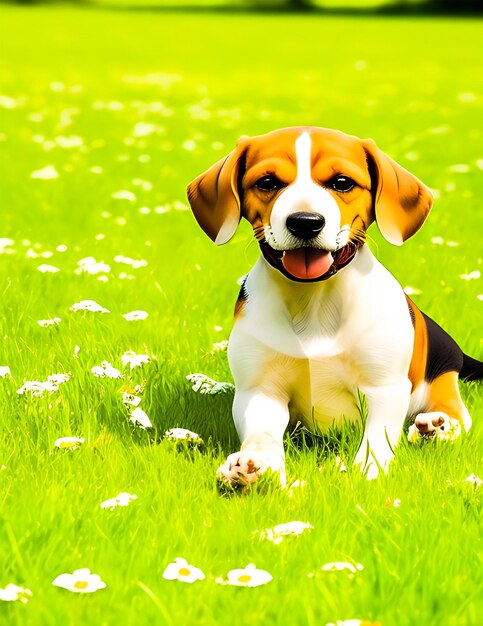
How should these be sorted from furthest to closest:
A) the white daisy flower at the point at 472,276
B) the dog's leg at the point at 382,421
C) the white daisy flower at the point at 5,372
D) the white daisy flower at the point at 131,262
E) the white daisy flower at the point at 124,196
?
the white daisy flower at the point at 124,196 < the white daisy flower at the point at 131,262 < the white daisy flower at the point at 472,276 < the white daisy flower at the point at 5,372 < the dog's leg at the point at 382,421

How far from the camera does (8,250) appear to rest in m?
6.91

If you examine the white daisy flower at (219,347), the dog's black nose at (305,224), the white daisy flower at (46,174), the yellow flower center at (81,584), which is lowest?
the white daisy flower at (219,347)

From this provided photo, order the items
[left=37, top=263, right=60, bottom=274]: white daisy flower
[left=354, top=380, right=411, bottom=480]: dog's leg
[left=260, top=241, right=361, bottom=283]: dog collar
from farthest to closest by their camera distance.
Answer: [left=37, top=263, right=60, bottom=274]: white daisy flower < [left=354, top=380, right=411, bottom=480]: dog's leg < [left=260, top=241, right=361, bottom=283]: dog collar

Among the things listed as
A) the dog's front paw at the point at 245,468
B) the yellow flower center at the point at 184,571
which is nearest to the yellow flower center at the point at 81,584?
the yellow flower center at the point at 184,571

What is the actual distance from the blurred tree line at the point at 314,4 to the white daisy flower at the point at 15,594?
172 ft

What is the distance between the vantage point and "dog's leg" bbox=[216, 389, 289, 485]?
11.5 feet

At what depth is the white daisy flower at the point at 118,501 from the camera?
130 inches

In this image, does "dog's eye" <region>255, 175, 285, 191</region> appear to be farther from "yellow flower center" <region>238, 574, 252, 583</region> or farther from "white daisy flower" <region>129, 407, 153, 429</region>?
"yellow flower center" <region>238, 574, 252, 583</region>

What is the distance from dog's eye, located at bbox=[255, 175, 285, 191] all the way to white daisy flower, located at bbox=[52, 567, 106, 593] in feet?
4.98

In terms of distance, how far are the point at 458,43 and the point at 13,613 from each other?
107 feet

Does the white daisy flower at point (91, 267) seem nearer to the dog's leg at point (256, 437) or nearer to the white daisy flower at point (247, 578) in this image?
the dog's leg at point (256, 437)

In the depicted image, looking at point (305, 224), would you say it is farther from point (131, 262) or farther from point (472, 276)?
point (131, 262)

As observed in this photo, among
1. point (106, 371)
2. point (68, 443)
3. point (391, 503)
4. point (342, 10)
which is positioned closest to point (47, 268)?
point (106, 371)

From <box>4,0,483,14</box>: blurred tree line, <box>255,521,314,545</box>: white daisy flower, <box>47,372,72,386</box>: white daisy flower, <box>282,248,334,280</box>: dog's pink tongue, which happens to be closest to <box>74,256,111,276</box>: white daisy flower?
<box>47,372,72,386</box>: white daisy flower
